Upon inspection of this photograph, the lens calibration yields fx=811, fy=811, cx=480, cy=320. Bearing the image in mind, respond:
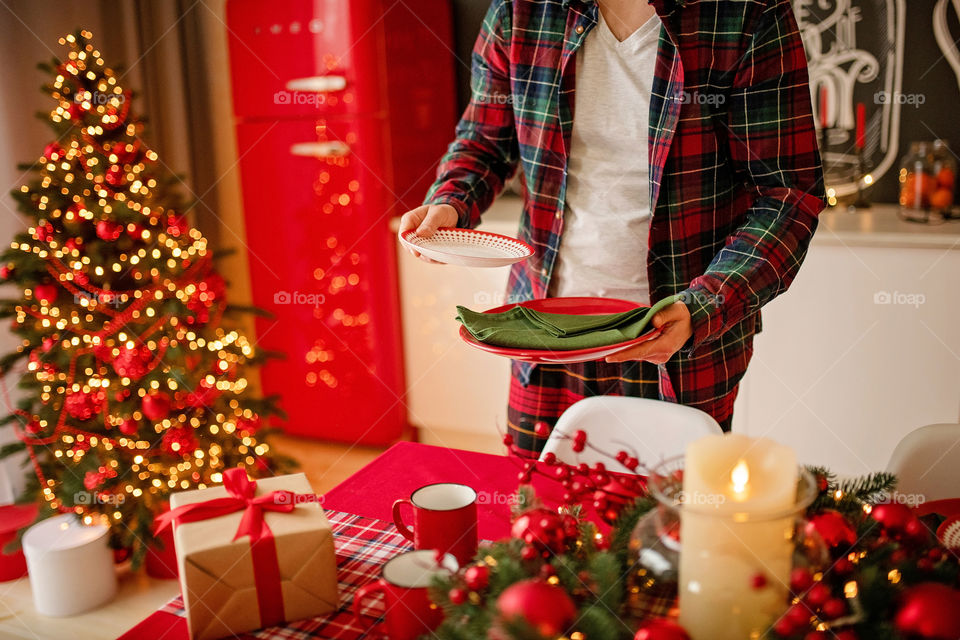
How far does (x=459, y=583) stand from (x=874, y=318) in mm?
1886

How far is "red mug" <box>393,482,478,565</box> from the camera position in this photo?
2.80 ft

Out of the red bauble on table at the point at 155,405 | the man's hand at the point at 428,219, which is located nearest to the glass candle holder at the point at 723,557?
the man's hand at the point at 428,219

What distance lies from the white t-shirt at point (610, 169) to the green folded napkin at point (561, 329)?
0.28 m

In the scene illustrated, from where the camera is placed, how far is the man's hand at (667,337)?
1093 mm

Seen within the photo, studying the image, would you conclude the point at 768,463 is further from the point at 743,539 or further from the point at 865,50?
the point at 865,50

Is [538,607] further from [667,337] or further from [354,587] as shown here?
[667,337]

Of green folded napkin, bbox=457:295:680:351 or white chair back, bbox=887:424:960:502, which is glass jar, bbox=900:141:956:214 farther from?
green folded napkin, bbox=457:295:680:351

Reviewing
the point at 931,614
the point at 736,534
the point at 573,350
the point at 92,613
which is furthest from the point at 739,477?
the point at 92,613

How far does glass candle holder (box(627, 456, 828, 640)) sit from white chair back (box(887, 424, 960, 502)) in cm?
65

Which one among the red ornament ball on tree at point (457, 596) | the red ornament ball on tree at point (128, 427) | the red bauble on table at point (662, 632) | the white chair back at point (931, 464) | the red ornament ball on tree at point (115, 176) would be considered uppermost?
the red ornament ball on tree at point (115, 176)

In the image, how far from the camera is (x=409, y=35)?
271 centimetres

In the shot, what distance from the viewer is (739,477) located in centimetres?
60

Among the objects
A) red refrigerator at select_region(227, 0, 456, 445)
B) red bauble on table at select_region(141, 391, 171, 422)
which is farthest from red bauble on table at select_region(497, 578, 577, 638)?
red refrigerator at select_region(227, 0, 456, 445)

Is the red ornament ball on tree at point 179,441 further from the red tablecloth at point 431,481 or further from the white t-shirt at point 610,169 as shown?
the white t-shirt at point 610,169
